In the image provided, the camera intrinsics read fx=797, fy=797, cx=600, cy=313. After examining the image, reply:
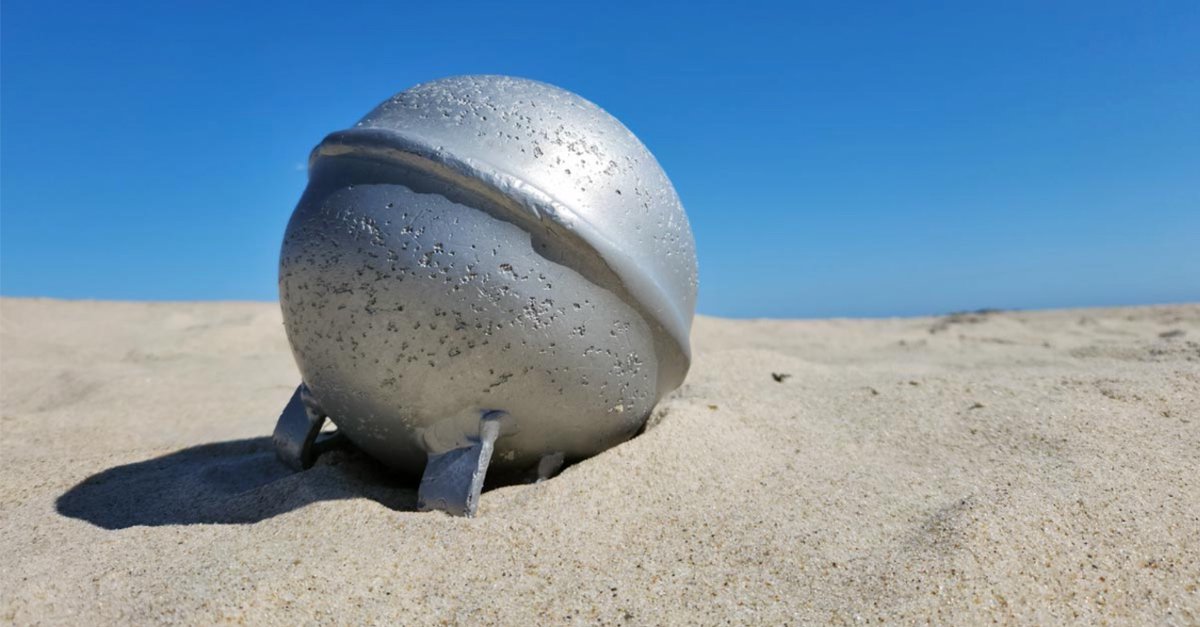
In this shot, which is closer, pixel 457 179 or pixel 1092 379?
pixel 457 179

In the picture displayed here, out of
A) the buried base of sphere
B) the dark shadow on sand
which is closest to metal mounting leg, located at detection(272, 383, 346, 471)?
the dark shadow on sand

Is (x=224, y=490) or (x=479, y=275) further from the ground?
(x=479, y=275)

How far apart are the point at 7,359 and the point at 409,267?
6608 mm

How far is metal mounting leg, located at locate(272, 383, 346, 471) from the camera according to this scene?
12.2 ft

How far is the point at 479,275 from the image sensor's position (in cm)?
296

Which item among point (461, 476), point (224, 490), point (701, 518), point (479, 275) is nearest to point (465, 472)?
point (461, 476)

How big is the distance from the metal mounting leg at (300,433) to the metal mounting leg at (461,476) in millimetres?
810

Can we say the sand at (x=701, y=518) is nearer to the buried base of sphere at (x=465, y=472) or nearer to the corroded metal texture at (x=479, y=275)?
the buried base of sphere at (x=465, y=472)

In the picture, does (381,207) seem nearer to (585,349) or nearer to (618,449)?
(585,349)

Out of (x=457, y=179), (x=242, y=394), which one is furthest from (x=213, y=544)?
(x=242, y=394)

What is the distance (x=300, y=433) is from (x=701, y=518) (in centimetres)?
194

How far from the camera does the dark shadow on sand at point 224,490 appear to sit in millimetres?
3350

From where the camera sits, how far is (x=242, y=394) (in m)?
6.41

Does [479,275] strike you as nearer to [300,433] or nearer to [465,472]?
[465,472]
